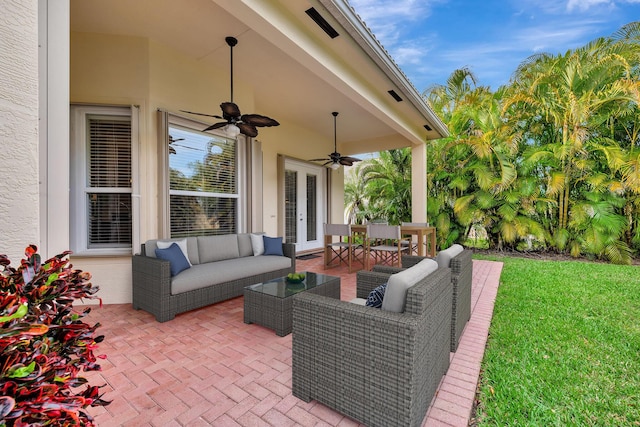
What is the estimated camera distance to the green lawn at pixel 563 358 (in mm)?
1807

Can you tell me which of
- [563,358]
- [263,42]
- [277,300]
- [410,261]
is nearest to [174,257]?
[277,300]

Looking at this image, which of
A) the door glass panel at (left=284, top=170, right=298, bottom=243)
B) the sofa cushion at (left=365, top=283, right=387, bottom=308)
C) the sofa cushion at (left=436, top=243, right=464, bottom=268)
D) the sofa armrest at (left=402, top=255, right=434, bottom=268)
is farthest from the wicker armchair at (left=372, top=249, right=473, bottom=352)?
the door glass panel at (left=284, top=170, right=298, bottom=243)

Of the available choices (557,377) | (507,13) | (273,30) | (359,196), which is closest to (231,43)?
(273,30)

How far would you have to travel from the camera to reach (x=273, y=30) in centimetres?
275

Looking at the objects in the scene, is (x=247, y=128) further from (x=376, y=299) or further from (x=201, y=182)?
(x=376, y=299)

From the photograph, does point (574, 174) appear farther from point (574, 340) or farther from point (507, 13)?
point (507, 13)

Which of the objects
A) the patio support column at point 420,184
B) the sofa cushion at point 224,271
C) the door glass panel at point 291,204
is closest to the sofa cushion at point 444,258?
the sofa cushion at point 224,271

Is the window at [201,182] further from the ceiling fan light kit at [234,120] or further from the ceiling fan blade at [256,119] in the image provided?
the ceiling fan blade at [256,119]

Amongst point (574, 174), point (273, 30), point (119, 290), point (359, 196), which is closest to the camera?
point (273, 30)

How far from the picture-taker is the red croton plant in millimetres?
658

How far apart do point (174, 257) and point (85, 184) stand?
1.75 metres

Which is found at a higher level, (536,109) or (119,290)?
(536,109)

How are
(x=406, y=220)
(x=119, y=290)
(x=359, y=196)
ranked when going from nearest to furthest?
(x=119, y=290) → (x=406, y=220) → (x=359, y=196)

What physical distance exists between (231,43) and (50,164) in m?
3.11
